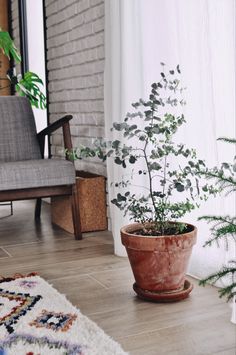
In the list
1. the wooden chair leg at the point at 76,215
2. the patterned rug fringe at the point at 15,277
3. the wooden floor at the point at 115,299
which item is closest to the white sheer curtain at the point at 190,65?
the wooden floor at the point at 115,299

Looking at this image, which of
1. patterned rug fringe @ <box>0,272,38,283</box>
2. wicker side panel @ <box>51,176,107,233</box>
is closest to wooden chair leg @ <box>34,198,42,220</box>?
wicker side panel @ <box>51,176,107,233</box>

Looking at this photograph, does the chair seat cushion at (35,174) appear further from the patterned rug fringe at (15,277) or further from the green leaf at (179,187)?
the green leaf at (179,187)

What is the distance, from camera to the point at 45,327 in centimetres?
156

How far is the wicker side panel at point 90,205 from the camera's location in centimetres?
282

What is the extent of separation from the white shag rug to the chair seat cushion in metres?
0.71

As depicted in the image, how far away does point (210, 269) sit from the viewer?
200 cm

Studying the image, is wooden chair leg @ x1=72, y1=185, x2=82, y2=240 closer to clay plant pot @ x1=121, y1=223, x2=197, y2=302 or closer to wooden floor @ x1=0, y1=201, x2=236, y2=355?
wooden floor @ x1=0, y1=201, x2=236, y2=355

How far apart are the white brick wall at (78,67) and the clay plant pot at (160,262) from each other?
3.94 ft

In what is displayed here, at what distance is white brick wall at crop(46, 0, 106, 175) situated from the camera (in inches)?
116

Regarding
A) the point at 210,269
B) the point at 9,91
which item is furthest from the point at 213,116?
the point at 9,91

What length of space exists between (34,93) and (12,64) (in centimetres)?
135

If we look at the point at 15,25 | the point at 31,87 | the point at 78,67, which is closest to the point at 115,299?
the point at 78,67

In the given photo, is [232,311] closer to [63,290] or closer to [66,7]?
[63,290]

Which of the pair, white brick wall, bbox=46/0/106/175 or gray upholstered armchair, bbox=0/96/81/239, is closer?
gray upholstered armchair, bbox=0/96/81/239
